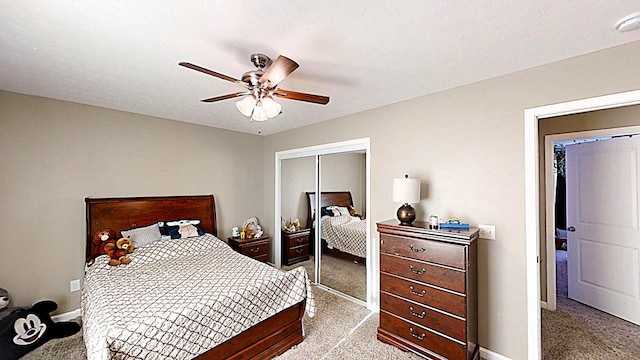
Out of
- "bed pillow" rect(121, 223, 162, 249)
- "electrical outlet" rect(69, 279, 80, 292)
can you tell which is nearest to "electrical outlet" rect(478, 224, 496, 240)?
"bed pillow" rect(121, 223, 162, 249)

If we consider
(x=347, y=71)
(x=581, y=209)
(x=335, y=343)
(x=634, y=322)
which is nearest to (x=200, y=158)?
(x=347, y=71)

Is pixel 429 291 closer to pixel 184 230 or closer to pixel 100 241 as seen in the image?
pixel 184 230

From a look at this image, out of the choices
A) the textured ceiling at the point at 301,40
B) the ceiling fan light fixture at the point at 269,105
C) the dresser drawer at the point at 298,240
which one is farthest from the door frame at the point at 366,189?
the ceiling fan light fixture at the point at 269,105

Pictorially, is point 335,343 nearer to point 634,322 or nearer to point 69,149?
point 634,322

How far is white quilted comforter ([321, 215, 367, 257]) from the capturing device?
3.31 meters

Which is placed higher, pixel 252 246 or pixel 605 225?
pixel 605 225

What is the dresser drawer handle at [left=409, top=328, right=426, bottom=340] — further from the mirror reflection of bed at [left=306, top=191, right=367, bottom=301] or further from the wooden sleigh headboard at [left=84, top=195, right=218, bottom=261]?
the wooden sleigh headboard at [left=84, top=195, right=218, bottom=261]

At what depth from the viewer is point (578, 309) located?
9.89 ft

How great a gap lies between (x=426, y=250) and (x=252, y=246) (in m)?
2.70

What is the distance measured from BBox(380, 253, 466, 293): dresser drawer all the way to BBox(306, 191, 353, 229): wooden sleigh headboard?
1.16 metres

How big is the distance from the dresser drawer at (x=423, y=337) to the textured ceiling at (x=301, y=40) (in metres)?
2.16

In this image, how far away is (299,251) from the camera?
4215 mm

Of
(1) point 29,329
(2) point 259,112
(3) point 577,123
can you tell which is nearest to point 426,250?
(2) point 259,112

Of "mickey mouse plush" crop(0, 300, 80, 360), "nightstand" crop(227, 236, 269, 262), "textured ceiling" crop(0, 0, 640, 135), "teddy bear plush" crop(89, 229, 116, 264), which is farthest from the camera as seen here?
"nightstand" crop(227, 236, 269, 262)
